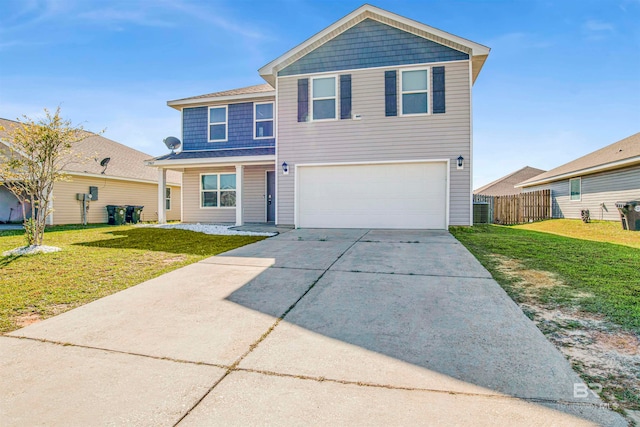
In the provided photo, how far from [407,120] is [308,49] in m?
4.13

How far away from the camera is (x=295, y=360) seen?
98.0 inches

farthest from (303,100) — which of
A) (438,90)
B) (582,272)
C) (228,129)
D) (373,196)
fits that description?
(582,272)

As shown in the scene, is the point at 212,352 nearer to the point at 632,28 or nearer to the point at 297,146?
the point at 297,146

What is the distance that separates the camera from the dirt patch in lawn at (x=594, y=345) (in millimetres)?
2068

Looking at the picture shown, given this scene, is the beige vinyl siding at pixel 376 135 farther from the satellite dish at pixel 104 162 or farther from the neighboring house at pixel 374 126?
the satellite dish at pixel 104 162

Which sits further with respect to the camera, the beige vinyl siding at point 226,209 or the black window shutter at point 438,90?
the beige vinyl siding at point 226,209

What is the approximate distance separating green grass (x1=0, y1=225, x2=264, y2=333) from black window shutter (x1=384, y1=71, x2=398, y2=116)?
585cm

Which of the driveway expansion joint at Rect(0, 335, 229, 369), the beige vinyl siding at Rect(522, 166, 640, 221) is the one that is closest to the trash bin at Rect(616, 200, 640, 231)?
the beige vinyl siding at Rect(522, 166, 640, 221)

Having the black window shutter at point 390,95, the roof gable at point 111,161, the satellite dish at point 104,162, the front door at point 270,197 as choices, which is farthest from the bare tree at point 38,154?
the satellite dish at point 104,162

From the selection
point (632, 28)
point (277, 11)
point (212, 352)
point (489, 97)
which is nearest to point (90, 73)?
point (277, 11)

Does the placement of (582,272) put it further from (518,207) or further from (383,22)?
(518,207)

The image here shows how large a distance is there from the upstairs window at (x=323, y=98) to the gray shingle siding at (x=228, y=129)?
9.11 ft

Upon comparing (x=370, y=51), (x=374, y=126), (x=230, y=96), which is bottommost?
(x=374, y=126)

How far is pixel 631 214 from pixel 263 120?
1430 centimetres
